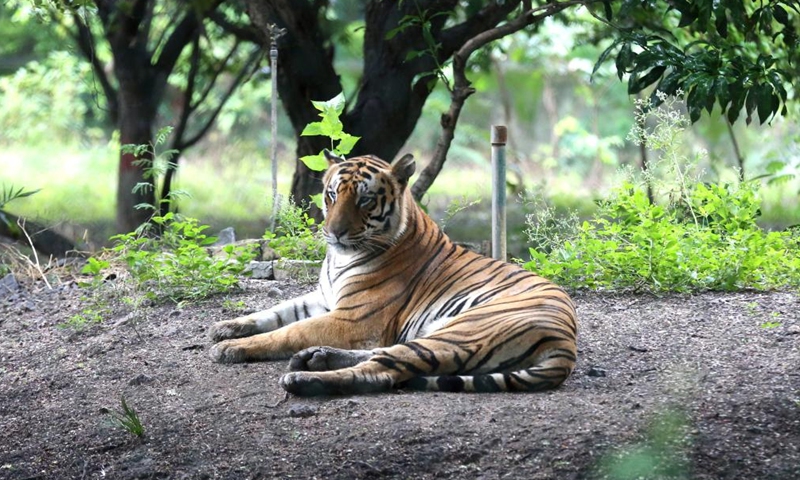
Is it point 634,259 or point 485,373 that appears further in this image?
point 634,259

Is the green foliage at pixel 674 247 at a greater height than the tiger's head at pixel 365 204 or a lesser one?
lesser

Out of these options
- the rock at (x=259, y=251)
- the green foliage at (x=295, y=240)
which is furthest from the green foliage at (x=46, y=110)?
Answer: the green foliage at (x=295, y=240)

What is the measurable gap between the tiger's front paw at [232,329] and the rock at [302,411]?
3.96 ft

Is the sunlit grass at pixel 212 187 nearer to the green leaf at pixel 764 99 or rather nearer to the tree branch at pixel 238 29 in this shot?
the tree branch at pixel 238 29

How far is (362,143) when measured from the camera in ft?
27.3

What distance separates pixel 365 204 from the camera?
4.92 metres

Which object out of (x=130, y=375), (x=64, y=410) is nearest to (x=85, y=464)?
(x=64, y=410)

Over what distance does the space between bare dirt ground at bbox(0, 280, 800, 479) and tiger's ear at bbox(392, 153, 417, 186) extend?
3.77 ft

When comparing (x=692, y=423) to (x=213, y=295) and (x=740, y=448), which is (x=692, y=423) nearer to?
(x=740, y=448)

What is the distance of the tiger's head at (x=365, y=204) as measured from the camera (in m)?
4.88

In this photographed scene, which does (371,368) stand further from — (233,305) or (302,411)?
(233,305)

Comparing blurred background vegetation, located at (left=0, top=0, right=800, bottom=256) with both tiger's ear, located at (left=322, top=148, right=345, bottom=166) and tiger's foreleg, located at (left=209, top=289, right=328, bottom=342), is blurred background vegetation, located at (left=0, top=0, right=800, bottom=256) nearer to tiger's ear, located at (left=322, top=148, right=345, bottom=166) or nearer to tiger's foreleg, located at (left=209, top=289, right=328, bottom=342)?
tiger's foreleg, located at (left=209, top=289, right=328, bottom=342)

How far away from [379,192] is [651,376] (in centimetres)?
158

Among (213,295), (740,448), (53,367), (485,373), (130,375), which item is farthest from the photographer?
(213,295)
